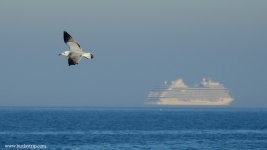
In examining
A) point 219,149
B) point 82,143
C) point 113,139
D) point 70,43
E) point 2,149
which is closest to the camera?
point 70,43

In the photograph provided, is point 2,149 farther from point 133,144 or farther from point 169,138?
point 169,138

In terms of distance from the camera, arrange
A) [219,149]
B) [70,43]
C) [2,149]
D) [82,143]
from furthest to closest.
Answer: [82,143] < [219,149] < [2,149] < [70,43]

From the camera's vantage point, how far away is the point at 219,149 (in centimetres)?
5831

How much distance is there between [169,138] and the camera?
71.2m

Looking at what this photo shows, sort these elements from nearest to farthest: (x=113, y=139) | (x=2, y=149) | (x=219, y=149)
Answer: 1. (x=2, y=149)
2. (x=219, y=149)
3. (x=113, y=139)

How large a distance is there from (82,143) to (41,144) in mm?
3655

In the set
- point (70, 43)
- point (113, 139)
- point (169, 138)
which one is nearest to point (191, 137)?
point (169, 138)

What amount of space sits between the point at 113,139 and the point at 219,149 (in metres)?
12.3

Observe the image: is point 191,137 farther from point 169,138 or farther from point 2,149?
point 2,149

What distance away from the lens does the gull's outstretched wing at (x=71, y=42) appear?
28156 mm

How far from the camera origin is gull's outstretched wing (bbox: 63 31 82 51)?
28.2 meters

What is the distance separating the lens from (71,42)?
28.2m

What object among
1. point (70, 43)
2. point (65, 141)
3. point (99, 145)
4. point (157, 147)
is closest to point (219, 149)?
point (157, 147)

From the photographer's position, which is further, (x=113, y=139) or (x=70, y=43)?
(x=113, y=139)
